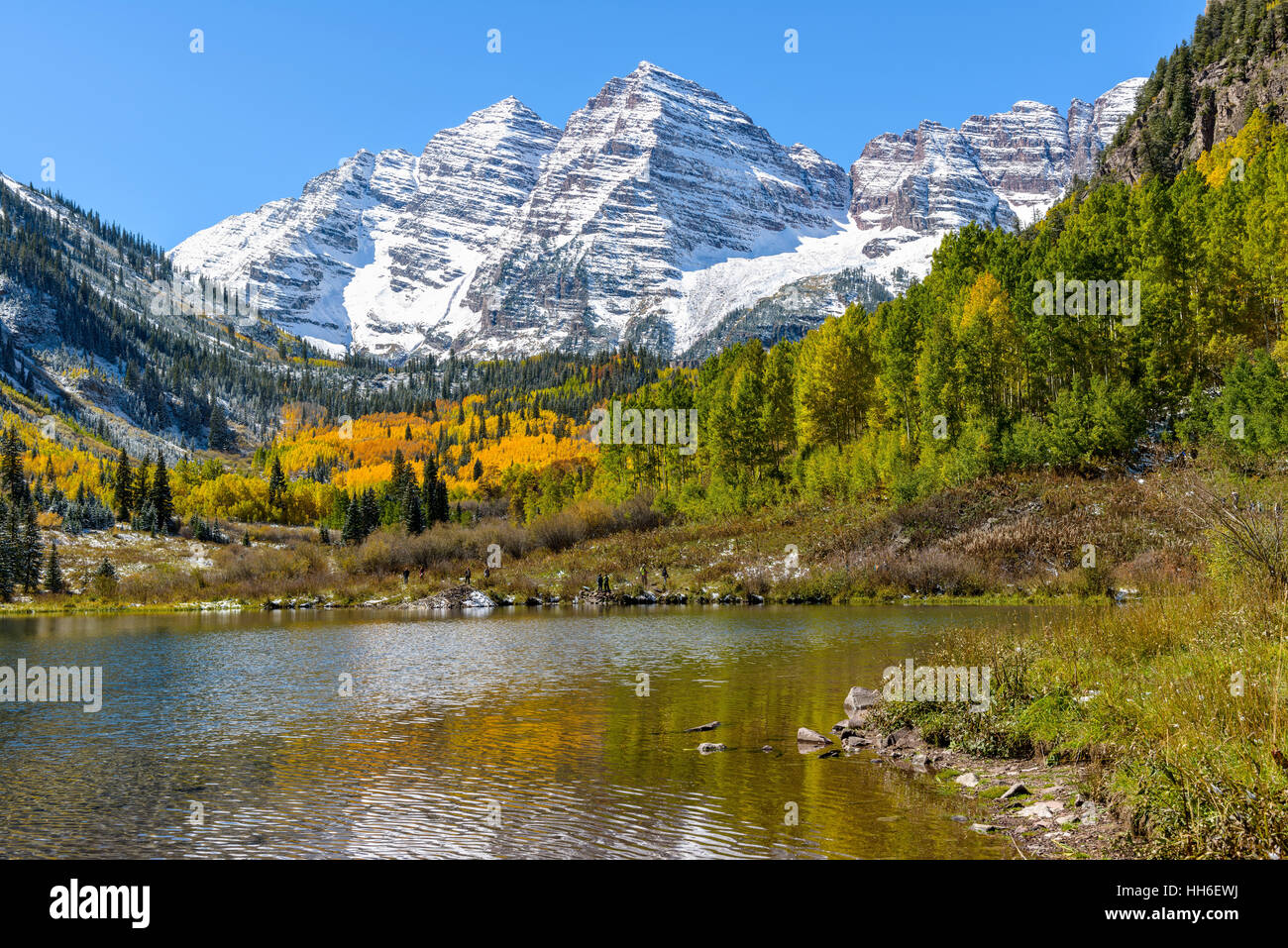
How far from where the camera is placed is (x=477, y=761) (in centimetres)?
1750

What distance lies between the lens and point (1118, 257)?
199 feet

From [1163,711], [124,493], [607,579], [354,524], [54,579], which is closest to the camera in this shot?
[1163,711]

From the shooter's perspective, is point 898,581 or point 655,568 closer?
point 898,581

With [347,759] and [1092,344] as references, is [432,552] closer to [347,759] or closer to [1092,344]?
[1092,344]

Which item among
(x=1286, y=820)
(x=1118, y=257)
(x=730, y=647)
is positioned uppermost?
(x=1118, y=257)

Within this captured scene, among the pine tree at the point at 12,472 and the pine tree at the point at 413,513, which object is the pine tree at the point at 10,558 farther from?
the pine tree at the point at 413,513

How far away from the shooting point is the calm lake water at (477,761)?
1243 centimetres

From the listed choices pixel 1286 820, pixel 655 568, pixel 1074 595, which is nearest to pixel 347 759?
pixel 1286 820

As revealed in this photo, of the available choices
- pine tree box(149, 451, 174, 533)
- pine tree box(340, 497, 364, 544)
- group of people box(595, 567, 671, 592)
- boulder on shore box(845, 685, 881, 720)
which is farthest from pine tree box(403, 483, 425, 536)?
boulder on shore box(845, 685, 881, 720)

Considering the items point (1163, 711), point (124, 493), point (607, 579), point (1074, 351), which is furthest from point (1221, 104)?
point (124, 493)

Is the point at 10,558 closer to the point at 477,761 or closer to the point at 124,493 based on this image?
the point at 124,493

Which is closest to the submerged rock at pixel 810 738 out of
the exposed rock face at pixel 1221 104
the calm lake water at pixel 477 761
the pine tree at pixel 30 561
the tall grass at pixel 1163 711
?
the calm lake water at pixel 477 761

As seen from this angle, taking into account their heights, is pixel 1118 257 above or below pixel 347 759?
above
